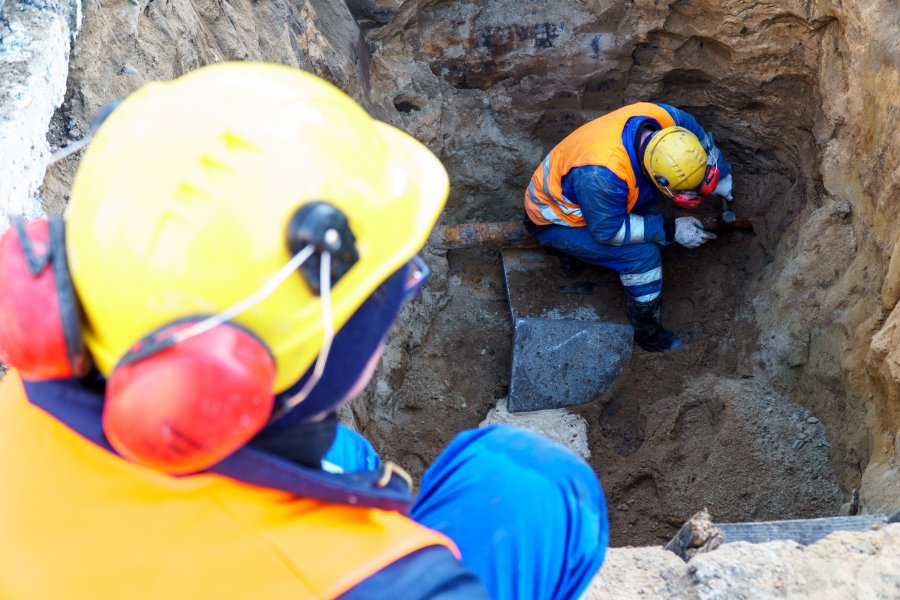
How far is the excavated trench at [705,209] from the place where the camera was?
3.15 metres

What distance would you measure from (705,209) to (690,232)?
304mm

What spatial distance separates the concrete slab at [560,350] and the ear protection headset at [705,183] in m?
0.79

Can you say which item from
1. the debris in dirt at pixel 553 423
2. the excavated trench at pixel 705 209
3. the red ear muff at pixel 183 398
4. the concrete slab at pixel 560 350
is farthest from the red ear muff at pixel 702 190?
the red ear muff at pixel 183 398

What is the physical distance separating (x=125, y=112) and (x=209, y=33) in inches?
92.2

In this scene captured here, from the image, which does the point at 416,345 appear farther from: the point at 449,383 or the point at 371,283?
the point at 371,283

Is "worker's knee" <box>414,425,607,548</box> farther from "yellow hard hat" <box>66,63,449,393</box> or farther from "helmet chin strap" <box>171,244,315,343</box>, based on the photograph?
"helmet chin strap" <box>171,244,315,343</box>

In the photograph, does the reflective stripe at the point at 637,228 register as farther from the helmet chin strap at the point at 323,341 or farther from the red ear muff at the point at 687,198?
the helmet chin strap at the point at 323,341

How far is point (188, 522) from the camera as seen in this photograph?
1040 millimetres

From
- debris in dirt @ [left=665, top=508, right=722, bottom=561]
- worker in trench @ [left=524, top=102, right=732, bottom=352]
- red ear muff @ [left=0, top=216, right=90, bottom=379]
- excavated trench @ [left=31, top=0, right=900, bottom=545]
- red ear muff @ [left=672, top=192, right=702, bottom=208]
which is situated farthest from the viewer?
red ear muff @ [left=672, top=192, right=702, bottom=208]

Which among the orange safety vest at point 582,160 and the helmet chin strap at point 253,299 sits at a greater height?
the helmet chin strap at point 253,299

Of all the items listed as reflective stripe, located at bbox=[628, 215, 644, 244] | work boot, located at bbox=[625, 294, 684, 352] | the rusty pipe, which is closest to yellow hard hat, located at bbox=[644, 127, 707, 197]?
reflective stripe, located at bbox=[628, 215, 644, 244]

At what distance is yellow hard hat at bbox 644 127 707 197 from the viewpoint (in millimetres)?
3992

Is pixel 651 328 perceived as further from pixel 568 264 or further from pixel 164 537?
pixel 164 537

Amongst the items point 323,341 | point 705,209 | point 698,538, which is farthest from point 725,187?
point 323,341
